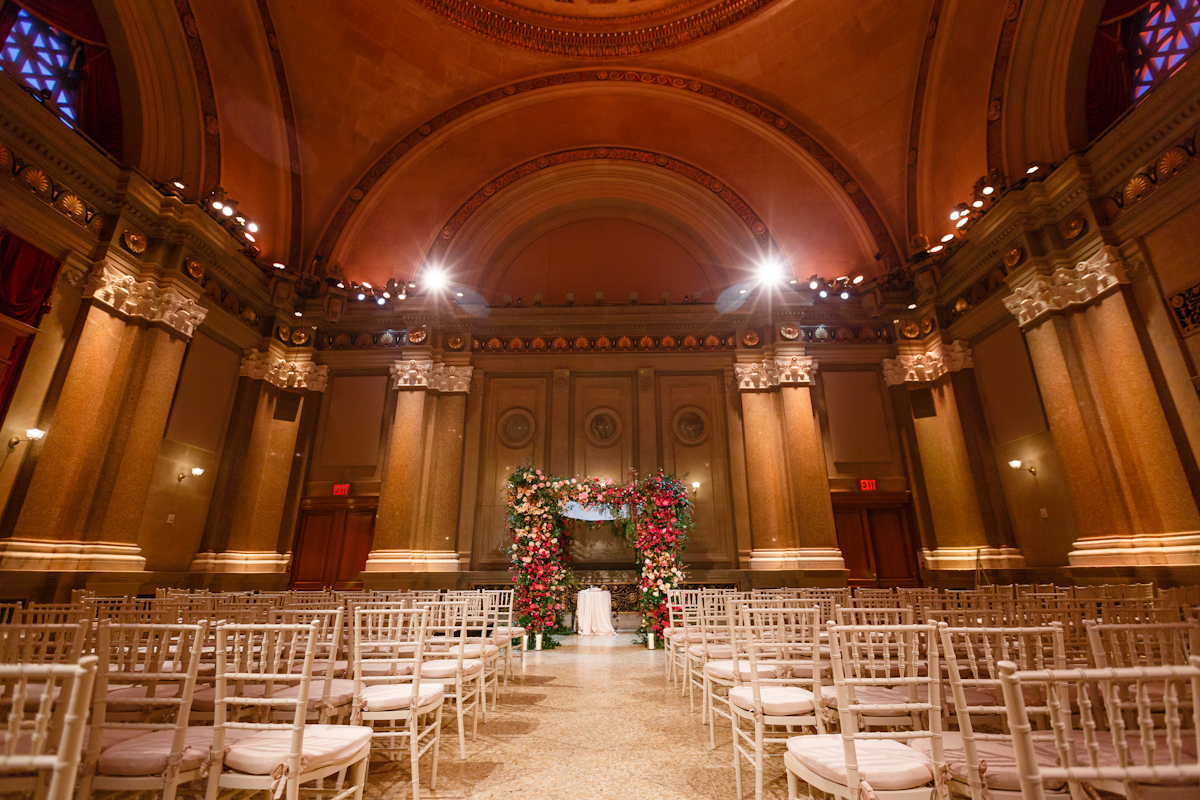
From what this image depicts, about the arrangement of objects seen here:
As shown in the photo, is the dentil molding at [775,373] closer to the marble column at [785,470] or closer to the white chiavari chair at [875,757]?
the marble column at [785,470]

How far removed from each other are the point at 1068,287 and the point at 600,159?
9196mm

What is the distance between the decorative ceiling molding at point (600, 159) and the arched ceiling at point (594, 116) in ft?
0.35

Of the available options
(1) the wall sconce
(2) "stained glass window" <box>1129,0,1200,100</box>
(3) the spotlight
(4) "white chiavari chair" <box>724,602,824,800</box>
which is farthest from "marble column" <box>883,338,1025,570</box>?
(1) the wall sconce

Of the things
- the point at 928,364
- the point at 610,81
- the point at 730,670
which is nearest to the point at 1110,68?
the point at 928,364

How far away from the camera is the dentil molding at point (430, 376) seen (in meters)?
10.7

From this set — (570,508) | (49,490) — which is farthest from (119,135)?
(570,508)

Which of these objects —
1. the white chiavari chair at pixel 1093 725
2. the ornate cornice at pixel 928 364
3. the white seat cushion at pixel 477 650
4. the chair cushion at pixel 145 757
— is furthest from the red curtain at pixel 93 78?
the ornate cornice at pixel 928 364

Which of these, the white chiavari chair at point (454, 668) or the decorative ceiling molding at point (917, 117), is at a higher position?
the decorative ceiling molding at point (917, 117)

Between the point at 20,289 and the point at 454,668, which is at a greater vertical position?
the point at 20,289

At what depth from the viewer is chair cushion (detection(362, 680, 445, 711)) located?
120 inches

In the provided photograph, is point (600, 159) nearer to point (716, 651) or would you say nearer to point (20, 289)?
point (20, 289)

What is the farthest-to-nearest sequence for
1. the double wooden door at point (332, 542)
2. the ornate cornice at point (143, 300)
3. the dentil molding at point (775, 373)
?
the dentil molding at point (775, 373), the double wooden door at point (332, 542), the ornate cornice at point (143, 300)

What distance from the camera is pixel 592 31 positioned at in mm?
11477

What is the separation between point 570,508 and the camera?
32.0 ft
